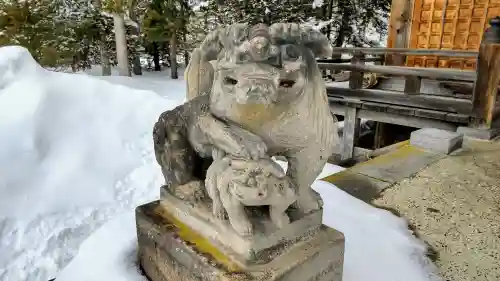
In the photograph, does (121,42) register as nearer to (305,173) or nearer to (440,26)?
(440,26)

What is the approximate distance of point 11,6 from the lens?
884cm

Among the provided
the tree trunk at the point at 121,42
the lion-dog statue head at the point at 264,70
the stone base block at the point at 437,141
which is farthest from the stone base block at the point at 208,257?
the tree trunk at the point at 121,42

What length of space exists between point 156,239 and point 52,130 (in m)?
4.27

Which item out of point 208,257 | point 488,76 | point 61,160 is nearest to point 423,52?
point 488,76

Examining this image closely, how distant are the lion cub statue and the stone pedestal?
0.06 meters

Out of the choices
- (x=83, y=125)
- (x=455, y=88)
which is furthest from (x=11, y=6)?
(x=455, y=88)

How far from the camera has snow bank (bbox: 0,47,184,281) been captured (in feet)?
12.4

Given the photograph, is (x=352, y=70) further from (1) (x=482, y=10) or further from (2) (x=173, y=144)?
(2) (x=173, y=144)

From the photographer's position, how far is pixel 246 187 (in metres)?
1.01

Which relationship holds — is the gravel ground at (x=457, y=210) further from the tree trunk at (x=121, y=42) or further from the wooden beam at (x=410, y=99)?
the tree trunk at (x=121, y=42)

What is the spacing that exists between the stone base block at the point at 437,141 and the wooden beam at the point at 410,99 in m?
0.69

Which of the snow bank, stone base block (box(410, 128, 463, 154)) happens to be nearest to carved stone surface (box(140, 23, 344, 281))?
stone base block (box(410, 128, 463, 154))

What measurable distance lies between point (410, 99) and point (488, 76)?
0.87 metres

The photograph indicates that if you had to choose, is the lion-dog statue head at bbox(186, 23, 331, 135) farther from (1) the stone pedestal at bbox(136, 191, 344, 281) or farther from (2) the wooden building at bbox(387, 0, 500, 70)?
(2) the wooden building at bbox(387, 0, 500, 70)
